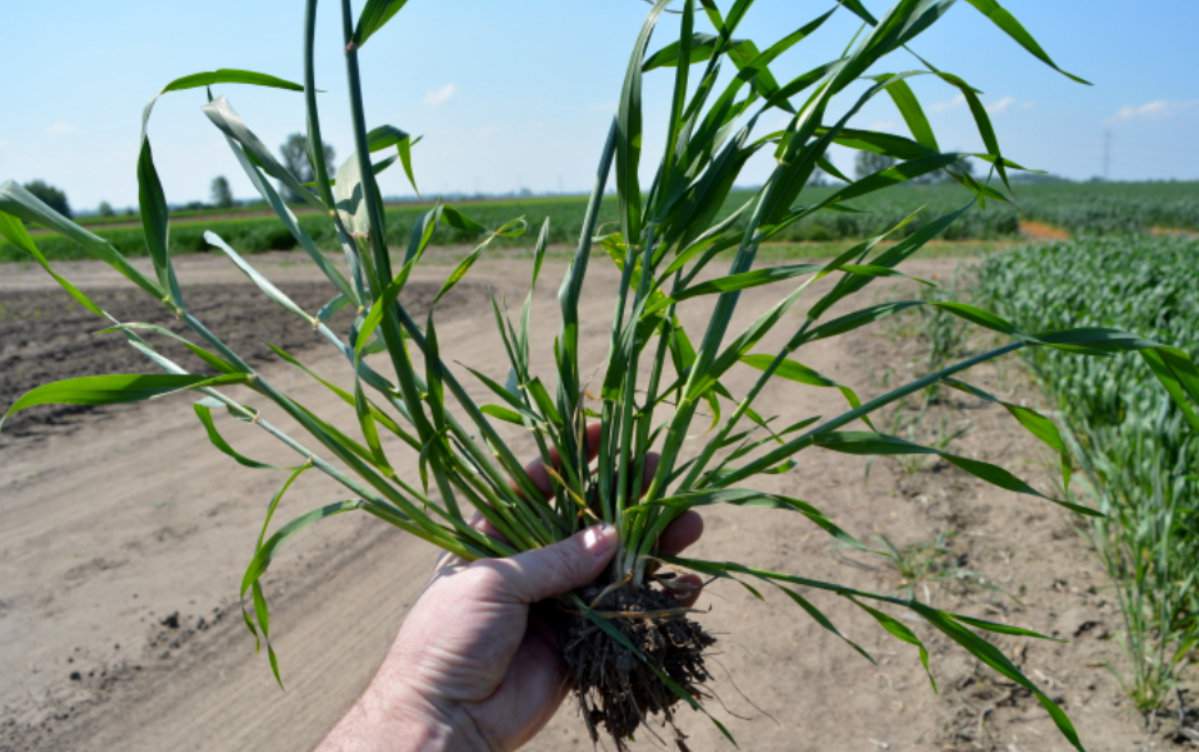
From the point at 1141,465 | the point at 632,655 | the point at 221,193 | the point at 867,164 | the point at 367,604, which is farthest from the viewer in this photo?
the point at 221,193

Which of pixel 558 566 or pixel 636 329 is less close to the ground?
pixel 636 329

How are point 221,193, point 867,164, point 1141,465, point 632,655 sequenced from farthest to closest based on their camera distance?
1. point 221,193
2. point 867,164
3. point 1141,465
4. point 632,655

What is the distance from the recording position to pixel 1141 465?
107 inches

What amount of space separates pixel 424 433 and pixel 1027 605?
Result: 8.47 ft

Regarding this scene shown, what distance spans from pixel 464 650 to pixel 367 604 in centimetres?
193

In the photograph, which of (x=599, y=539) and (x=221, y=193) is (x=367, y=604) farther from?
(x=221, y=193)

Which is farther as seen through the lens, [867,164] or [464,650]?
[867,164]

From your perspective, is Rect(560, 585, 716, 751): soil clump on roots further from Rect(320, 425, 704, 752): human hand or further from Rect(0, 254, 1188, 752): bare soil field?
Rect(0, 254, 1188, 752): bare soil field

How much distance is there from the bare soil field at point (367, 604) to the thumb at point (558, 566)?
0.46 metres

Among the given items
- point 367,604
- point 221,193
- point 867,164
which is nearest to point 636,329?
point 367,604

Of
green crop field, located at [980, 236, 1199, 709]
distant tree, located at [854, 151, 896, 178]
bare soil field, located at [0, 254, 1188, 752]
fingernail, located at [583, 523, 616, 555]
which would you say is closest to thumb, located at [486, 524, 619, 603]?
fingernail, located at [583, 523, 616, 555]

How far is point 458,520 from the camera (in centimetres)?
134

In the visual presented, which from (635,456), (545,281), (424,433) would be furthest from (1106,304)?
(545,281)

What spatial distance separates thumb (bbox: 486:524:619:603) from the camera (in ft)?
4.16
